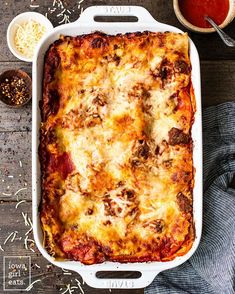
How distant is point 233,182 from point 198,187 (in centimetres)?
41

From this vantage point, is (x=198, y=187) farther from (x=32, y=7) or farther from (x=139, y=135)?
(x=32, y=7)

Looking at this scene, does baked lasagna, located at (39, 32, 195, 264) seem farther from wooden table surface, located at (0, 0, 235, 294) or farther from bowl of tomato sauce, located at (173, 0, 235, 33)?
wooden table surface, located at (0, 0, 235, 294)

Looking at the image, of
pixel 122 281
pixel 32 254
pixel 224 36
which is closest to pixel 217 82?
pixel 224 36

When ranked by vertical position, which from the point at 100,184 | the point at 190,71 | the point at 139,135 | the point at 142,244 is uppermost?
the point at 190,71

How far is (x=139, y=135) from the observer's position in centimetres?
270

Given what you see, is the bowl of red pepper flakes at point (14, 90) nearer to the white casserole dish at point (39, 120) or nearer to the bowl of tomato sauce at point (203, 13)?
the white casserole dish at point (39, 120)

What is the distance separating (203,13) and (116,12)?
17.2 inches

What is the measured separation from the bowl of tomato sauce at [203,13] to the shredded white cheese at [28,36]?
656 millimetres

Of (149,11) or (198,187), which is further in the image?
(149,11)

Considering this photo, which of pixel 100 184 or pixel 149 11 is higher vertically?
pixel 149 11

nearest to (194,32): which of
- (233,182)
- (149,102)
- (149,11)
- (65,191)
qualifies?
(149,11)

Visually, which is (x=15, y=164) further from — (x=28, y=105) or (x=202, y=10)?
(x=202, y=10)

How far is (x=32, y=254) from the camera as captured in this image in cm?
310

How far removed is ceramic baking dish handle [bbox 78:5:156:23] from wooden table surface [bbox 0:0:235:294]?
0.28 metres
